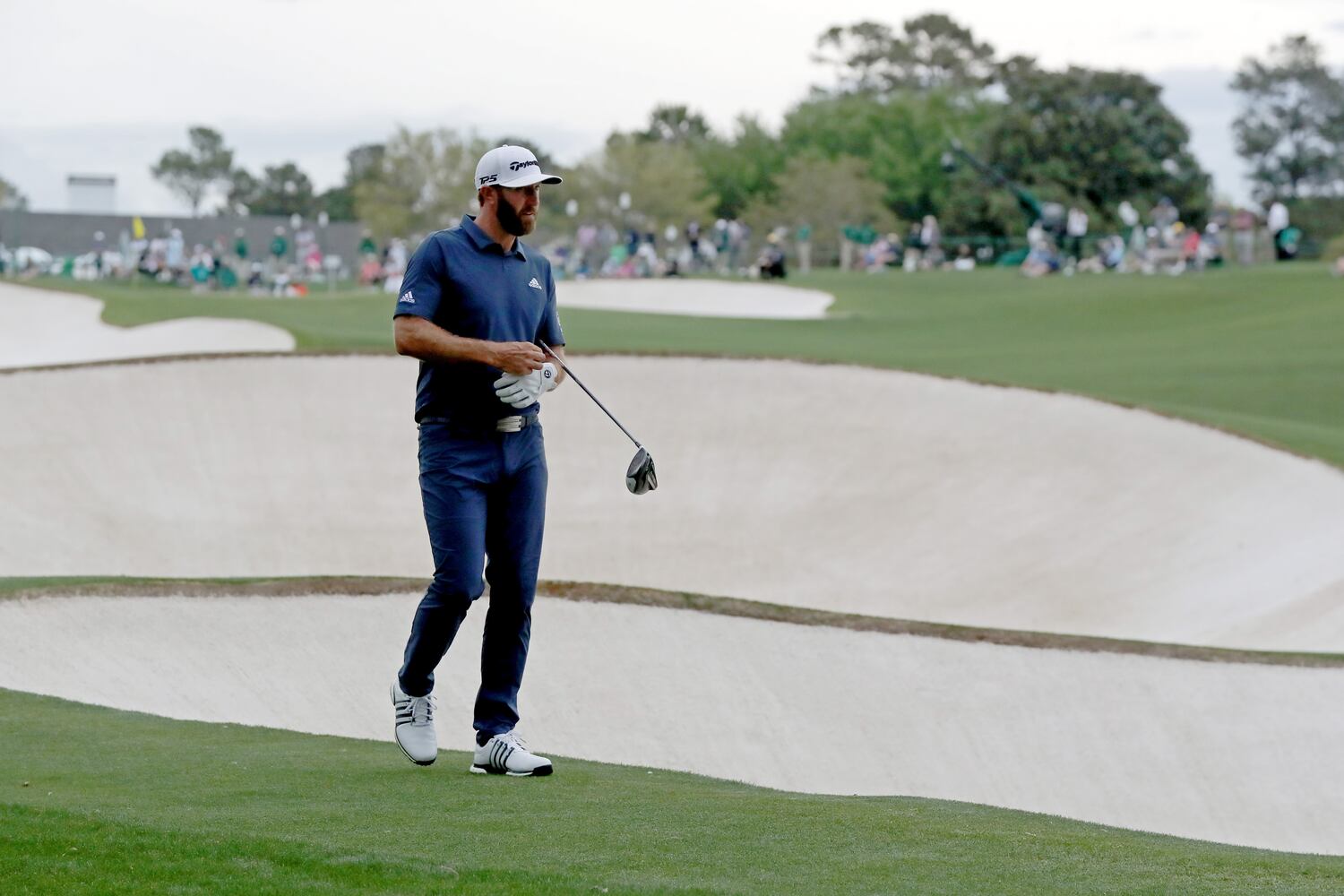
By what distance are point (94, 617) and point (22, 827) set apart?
6.69 meters

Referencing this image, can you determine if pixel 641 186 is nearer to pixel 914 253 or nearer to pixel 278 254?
pixel 914 253

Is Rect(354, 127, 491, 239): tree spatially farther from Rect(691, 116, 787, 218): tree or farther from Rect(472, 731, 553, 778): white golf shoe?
Rect(472, 731, 553, 778): white golf shoe

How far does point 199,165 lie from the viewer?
16325 cm

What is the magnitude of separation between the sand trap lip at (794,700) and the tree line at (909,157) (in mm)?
48712

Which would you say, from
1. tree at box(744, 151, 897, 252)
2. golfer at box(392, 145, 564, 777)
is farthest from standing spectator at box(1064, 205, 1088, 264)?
golfer at box(392, 145, 564, 777)

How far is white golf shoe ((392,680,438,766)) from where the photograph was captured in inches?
298

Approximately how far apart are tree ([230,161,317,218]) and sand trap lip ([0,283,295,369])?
104465 mm

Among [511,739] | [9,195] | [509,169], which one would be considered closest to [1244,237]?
[509,169]

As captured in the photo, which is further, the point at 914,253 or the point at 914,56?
the point at 914,56

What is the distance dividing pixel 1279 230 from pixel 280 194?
109494 mm

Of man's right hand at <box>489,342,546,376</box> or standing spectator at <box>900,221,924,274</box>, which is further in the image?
standing spectator at <box>900,221,924,274</box>

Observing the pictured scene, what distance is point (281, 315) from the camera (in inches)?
1361

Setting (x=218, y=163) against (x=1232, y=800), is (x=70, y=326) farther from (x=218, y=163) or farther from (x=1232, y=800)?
(x=218, y=163)

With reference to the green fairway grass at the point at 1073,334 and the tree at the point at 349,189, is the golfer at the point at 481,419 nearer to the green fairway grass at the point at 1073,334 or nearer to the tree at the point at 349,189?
the green fairway grass at the point at 1073,334
